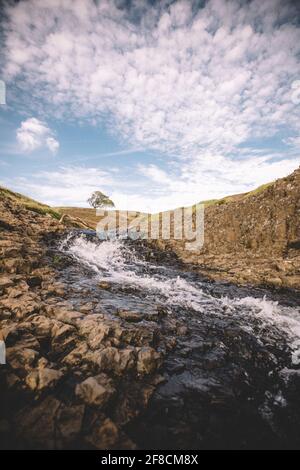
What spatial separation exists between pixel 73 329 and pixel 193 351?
3.59 m

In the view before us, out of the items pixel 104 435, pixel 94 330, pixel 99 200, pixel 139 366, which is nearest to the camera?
pixel 104 435

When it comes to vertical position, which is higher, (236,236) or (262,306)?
(236,236)

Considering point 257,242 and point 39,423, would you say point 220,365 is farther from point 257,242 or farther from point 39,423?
point 257,242

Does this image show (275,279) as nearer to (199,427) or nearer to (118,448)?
(199,427)

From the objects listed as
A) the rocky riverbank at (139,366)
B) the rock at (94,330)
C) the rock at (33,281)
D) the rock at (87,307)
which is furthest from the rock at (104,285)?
the rock at (94,330)

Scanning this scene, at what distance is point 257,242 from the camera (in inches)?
785

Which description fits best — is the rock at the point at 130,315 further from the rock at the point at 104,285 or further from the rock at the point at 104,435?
the rock at the point at 104,435

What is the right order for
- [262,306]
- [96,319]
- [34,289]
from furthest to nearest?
[262,306], [34,289], [96,319]

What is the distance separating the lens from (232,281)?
1528 centimetres

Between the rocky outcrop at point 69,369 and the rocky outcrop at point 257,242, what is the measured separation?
10.1m

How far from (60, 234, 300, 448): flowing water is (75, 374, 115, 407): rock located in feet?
2.53

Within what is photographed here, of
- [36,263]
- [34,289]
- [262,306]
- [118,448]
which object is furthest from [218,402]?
[36,263]

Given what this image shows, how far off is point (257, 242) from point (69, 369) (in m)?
17.7

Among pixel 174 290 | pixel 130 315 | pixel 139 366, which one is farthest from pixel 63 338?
pixel 174 290
